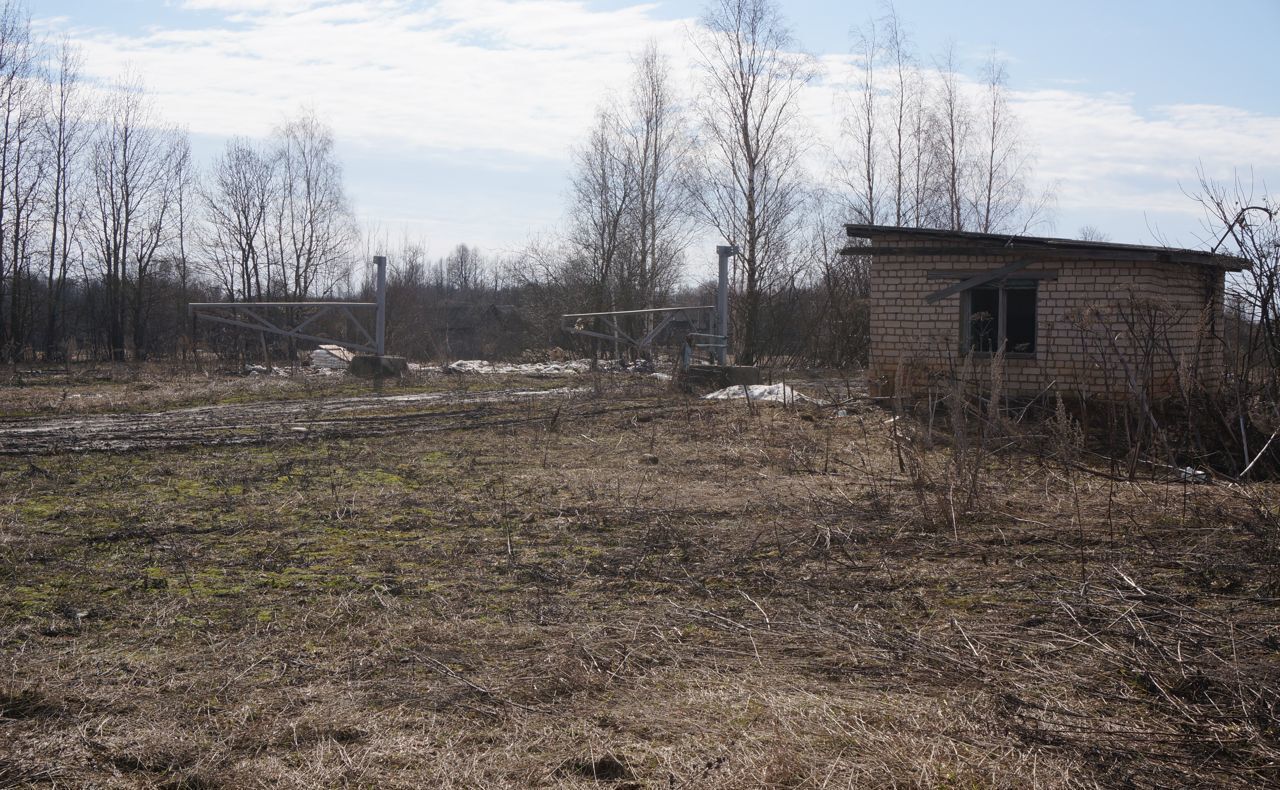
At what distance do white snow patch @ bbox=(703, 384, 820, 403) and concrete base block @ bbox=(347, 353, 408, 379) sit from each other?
7.99m

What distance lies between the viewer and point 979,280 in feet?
41.5

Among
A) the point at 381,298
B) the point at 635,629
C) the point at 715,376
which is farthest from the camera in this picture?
the point at 381,298

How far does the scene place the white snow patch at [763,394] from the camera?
1391 centimetres

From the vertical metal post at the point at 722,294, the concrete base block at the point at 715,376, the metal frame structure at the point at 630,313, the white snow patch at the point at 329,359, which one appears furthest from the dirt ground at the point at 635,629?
the white snow patch at the point at 329,359

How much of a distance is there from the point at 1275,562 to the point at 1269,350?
4275mm

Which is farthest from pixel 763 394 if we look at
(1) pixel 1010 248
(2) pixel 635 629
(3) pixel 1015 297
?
(2) pixel 635 629

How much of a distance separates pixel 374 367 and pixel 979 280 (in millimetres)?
12867

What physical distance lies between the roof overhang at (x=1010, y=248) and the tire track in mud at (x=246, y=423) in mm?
5181

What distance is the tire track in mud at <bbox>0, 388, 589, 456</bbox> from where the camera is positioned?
10242 millimetres

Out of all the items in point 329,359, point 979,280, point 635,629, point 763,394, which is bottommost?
point 635,629

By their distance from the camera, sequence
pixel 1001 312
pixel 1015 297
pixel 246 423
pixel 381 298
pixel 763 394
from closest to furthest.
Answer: pixel 246 423 → pixel 1001 312 → pixel 1015 297 → pixel 763 394 → pixel 381 298

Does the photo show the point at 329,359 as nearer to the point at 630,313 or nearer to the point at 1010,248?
the point at 630,313

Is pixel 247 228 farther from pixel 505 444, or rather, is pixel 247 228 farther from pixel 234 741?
pixel 234 741

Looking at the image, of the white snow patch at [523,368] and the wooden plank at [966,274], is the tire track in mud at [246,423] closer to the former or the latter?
the wooden plank at [966,274]
